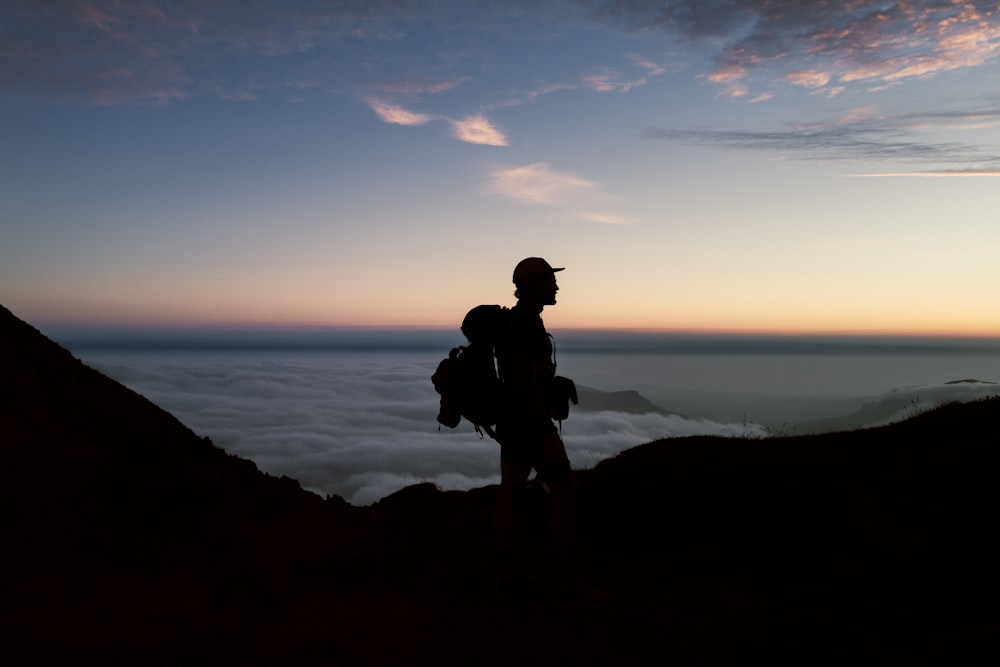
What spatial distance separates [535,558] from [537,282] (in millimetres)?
3479

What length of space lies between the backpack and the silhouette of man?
91mm

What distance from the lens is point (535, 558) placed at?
7.23 m

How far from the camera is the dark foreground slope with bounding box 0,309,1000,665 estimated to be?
462 centimetres

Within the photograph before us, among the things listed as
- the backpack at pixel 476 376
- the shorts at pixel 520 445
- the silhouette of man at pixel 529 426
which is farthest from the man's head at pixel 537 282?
the shorts at pixel 520 445

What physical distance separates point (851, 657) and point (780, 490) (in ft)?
11.4

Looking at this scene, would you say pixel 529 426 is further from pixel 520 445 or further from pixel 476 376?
pixel 476 376

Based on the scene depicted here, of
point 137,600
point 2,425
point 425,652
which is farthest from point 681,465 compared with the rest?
point 2,425

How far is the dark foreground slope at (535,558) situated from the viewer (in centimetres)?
462

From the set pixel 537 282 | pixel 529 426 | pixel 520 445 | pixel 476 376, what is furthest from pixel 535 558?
pixel 537 282

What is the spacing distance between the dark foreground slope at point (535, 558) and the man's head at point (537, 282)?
2506 millimetres

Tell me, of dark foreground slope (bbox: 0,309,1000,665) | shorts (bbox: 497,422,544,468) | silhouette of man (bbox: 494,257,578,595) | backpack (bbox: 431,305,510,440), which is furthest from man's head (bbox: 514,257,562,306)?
dark foreground slope (bbox: 0,309,1000,665)

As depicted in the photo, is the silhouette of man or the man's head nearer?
the silhouette of man

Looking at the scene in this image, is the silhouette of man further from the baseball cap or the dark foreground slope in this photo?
the dark foreground slope

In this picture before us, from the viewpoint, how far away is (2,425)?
9.64 meters
